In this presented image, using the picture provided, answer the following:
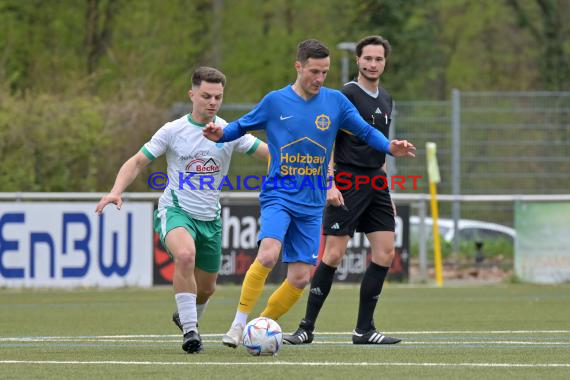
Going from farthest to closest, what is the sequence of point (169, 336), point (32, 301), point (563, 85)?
point (563, 85)
point (32, 301)
point (169, 336)

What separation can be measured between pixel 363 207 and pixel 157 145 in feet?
5.17

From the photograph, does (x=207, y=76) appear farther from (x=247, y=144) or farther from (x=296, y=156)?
(x=296, y=156)

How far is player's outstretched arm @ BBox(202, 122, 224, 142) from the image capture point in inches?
350

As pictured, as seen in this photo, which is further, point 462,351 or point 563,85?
point 563,85

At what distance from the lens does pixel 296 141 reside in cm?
905

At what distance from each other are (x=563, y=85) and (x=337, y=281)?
49.6ft

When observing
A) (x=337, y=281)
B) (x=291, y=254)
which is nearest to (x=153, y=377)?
(x=291, y=254)

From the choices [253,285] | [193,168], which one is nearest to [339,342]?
[253,285]

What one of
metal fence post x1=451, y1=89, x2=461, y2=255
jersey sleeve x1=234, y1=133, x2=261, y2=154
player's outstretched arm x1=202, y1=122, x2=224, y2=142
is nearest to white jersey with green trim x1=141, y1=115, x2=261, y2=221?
jersey sleeve x1=234, y1=133, x2=261, y2=154

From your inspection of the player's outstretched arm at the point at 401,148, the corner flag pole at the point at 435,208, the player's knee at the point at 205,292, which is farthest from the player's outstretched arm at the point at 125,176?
the corner flag pole at the point at 435,208

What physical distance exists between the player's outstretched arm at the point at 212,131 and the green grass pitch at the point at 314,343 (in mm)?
1414

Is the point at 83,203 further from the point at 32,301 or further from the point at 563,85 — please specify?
the point at 563,85

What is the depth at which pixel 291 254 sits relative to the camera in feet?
30.1

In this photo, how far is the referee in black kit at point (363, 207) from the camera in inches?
386
